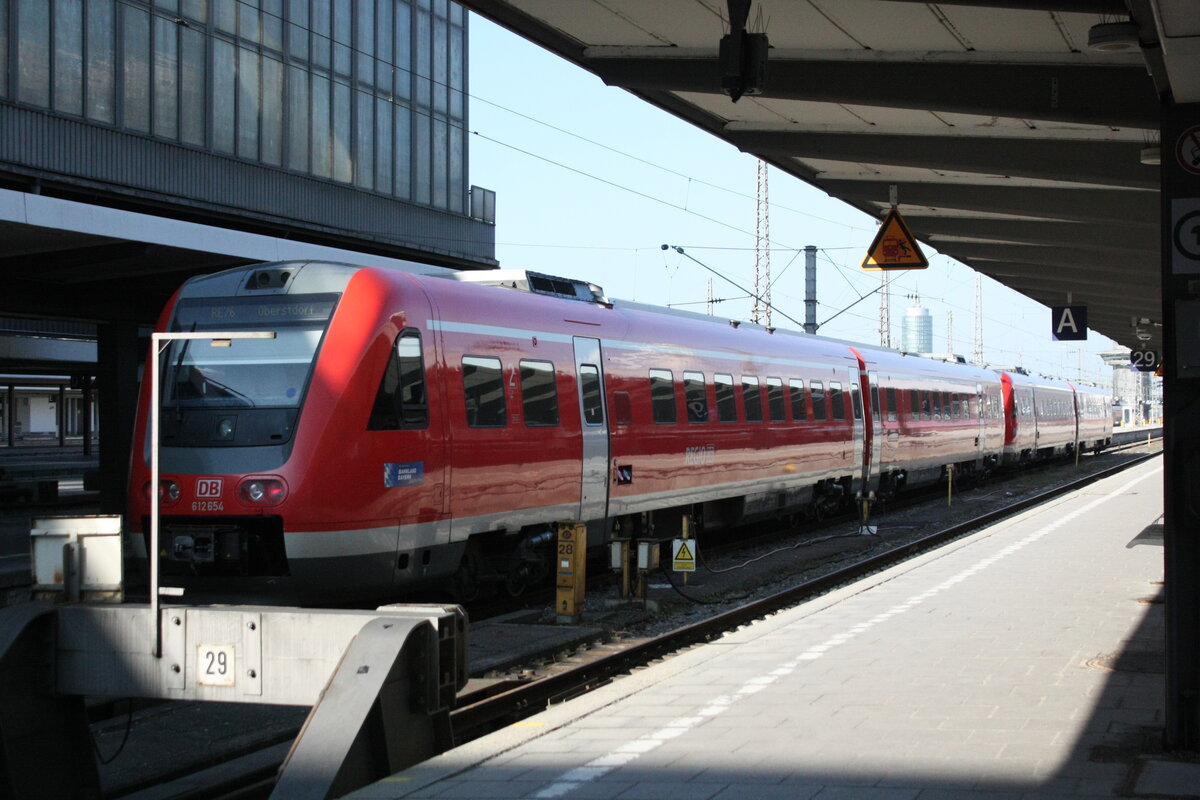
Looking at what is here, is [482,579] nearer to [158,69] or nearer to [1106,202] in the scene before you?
[1106,202]

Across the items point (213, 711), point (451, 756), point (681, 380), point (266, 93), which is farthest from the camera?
point (266, 93)

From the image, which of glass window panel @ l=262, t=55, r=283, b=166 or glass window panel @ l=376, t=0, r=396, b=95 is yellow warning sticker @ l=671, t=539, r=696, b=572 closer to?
glass window panel @ l=262, t=55, r=283, b=166

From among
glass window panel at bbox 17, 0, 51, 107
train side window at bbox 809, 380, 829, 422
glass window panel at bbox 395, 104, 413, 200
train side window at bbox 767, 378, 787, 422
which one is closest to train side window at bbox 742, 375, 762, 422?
train side window at bbox 767, 378, 787, 422

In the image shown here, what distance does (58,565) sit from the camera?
7.72 meters

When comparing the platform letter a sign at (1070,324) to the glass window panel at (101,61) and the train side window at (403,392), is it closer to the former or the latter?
the train side window at (403,392)

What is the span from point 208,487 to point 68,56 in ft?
75.1

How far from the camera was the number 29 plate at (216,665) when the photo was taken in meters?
7.28

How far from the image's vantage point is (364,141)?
127 feet

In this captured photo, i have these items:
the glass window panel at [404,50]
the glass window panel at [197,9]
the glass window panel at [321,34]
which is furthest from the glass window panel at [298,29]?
the glass window panel at [404,50]

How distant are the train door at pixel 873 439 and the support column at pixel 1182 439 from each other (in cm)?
1699

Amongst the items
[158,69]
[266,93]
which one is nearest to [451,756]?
[158,69]

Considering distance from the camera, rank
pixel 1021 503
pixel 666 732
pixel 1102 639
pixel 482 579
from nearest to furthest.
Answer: pixel 666 732 → pixel 1102 639 → pixel 482 579 → pixel 1021 503

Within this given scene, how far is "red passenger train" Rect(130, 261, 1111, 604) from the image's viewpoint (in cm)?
1015

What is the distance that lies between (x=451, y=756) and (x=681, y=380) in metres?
9.79
